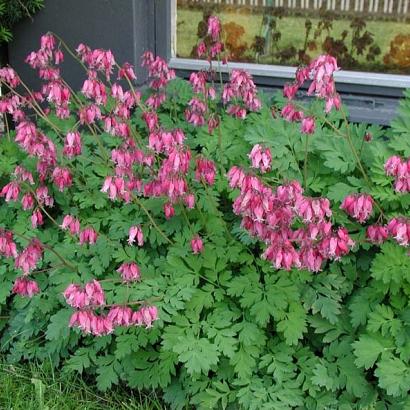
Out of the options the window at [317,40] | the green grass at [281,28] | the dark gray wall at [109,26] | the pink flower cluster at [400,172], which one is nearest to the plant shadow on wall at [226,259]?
the pink flower cluster at [400,172]

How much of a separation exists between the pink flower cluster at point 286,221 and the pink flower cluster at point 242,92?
972 millimetres

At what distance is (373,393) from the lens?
3.12 metres

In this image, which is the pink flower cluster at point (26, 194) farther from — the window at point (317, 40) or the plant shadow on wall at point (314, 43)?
the plant shadow on wall at point (314, 43)

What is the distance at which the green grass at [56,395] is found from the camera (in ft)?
11.2

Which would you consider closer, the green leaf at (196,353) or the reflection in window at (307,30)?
the green leaf at (196,353)

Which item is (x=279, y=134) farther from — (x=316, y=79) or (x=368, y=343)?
(x=368, y=343)

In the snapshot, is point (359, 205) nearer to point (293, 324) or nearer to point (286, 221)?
point (286, 221)

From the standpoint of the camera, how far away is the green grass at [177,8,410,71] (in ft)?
14.9

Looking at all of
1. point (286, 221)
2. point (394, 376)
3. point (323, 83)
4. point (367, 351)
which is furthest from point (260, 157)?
point (394, 376)

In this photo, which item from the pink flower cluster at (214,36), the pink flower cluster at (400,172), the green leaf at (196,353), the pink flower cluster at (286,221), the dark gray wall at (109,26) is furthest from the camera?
the dark gray wall at (109,26)

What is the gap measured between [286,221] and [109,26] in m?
2.74

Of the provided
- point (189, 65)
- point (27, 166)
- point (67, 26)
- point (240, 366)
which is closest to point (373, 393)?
point (240, 366)

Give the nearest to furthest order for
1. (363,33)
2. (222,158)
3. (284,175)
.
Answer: (284,175) → (222,158) → (363,33)

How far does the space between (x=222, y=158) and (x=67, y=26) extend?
6.80ft
